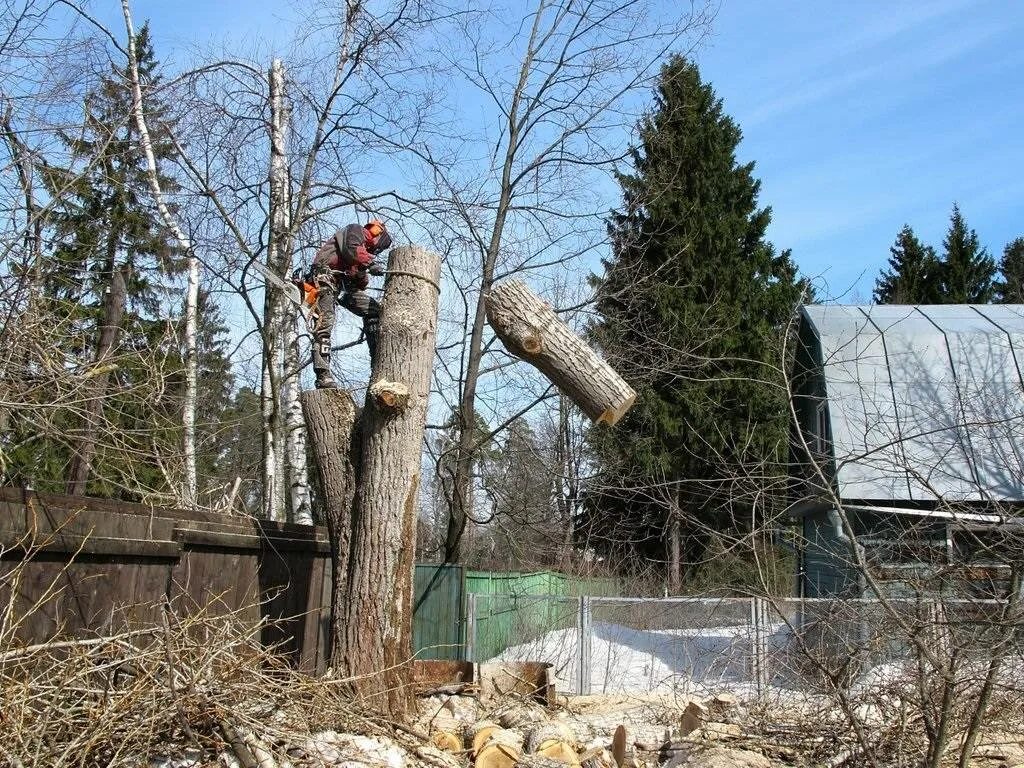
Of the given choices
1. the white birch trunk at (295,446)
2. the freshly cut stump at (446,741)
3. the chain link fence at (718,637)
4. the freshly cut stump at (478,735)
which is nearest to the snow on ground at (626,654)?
the chain link fence at (718,637)

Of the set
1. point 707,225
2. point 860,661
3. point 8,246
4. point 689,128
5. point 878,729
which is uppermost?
point 689,128

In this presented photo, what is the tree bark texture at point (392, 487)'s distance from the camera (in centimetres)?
641

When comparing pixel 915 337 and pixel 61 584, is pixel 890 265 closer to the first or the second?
pixel 915 337

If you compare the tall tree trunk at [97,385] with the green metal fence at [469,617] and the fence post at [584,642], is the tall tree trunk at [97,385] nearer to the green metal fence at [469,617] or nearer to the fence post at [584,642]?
the green metal fence at [469,617]

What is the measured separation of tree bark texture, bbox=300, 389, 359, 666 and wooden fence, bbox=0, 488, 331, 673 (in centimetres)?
69

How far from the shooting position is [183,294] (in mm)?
16844

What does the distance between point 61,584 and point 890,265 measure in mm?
40709

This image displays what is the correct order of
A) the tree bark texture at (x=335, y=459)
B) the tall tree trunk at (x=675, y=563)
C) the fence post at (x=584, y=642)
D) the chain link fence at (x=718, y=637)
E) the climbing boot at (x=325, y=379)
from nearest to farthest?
the chain link fence at (x=718, y=637) < the tree bark texture at (x=335, y=459) < the climbing boot at (x=325, y=379) < the fence post at (x=584, y=642) < the tall tree trunk at (x=675, y=563)

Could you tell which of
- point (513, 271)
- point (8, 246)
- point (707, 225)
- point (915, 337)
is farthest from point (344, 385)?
point (707, 225)

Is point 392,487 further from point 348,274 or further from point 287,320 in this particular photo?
point 287,320

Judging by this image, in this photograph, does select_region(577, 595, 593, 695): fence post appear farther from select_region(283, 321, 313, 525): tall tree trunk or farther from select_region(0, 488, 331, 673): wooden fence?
select_region(0, 488, 331, 673): wooden fence

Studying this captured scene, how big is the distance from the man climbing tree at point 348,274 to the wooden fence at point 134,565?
5.67ft

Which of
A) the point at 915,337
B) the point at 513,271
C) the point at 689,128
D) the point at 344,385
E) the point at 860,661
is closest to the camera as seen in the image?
the point at 860,661

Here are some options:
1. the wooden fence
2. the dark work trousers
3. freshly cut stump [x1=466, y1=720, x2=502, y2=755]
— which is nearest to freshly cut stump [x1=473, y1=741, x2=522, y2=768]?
freshly cut stump [x1=466, y1=720, x2=502, y2=755]
